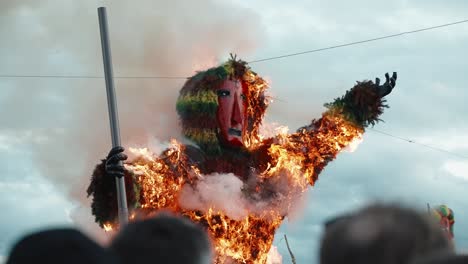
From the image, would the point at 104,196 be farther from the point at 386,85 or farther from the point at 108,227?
the point at 386,85

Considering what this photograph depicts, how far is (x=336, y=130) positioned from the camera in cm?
1174

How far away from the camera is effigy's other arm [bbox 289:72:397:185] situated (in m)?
11.7

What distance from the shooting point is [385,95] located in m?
11.5

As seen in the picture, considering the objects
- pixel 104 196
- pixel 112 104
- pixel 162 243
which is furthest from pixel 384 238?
pixel 104 196

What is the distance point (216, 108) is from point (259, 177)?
45.0 inches

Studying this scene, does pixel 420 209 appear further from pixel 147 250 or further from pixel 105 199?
pixel 105 199

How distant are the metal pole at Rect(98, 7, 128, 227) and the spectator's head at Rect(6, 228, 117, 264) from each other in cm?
708

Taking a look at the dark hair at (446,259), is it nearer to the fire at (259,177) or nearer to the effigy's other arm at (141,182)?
the effigy's other arm at (141,182)

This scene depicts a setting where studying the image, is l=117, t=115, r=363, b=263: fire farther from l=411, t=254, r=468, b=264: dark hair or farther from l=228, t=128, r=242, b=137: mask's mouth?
l=411, t=254, r=468, b=264: dark hair

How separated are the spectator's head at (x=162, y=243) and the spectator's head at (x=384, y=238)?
55 centimetres

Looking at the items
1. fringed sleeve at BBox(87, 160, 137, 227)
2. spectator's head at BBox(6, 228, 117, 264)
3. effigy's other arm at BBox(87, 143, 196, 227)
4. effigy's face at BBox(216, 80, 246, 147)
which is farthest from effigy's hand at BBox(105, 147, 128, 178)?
spectator's head at BBox(6, 228, 117, 264)

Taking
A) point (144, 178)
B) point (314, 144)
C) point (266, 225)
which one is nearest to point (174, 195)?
point (144, 178)

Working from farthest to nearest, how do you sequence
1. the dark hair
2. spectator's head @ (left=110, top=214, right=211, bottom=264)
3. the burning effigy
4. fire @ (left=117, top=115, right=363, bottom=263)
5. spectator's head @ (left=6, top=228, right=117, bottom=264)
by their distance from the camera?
the burning effigy → fire @ (left=117, top=115, right=363, bottom=263) → spectator's head @ (left=110, top=214, right=211, bottom=264) → spectator's head @ (left=6, top=228, right=117, bottom=264) → the dark hair

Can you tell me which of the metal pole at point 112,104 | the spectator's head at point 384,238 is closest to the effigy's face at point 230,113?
the metal pole at point 112,104
